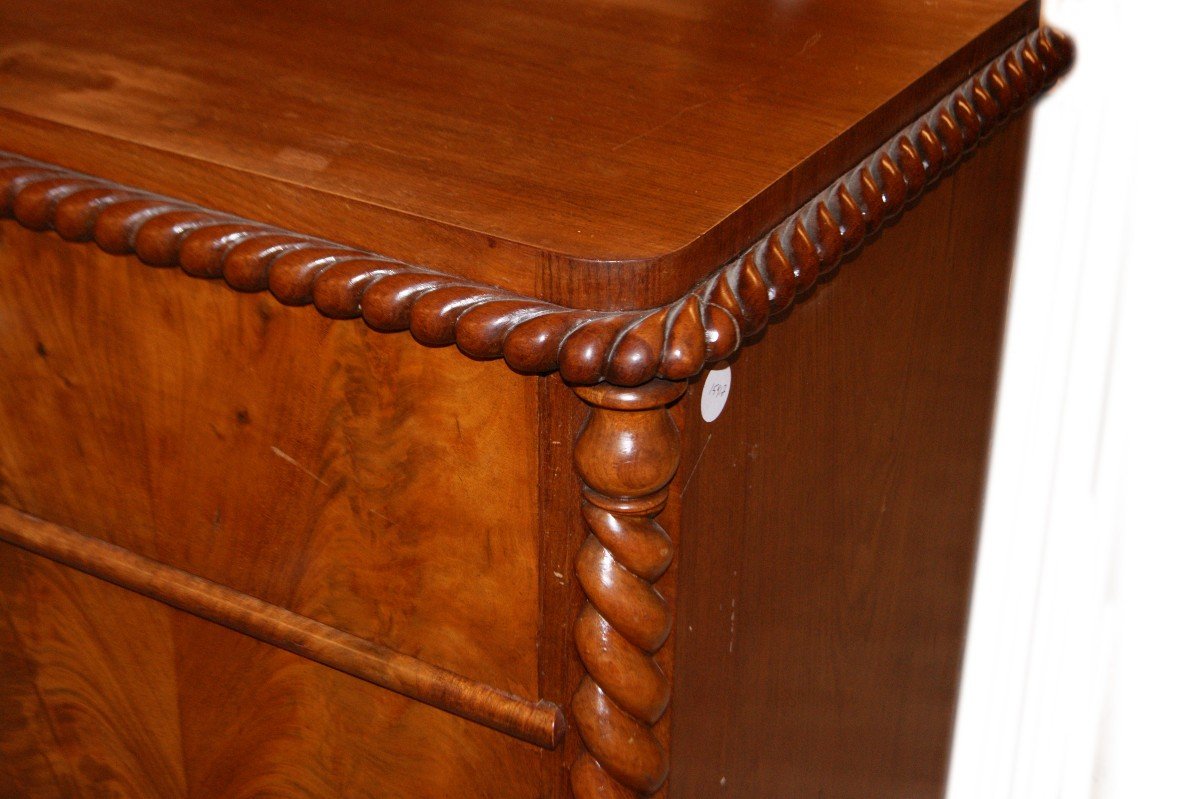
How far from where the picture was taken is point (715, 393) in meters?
0.62

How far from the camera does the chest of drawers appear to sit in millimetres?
590

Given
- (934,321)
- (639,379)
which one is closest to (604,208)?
(639,379)

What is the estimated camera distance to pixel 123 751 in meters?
0.87

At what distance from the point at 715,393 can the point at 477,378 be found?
10 centimetres

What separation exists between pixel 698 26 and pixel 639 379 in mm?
360

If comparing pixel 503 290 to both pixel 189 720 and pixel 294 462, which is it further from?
pixel 189 720

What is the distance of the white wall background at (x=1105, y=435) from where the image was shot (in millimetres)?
999

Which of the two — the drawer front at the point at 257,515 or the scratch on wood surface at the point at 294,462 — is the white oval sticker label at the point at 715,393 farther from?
the scratch on wood surface at the point at 294,462

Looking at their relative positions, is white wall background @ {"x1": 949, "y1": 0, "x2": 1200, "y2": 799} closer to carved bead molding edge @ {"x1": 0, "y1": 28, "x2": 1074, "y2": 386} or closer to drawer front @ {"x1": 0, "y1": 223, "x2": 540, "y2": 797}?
carved bead molding edge @ {"x1": 0, "y1": 28, "x2": 1074, "y2": 386}

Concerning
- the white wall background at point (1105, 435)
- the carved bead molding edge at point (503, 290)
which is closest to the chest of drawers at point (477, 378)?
the carved bead molding edge at point (503, 290)

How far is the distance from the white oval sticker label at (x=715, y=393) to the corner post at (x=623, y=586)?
1.1 inches

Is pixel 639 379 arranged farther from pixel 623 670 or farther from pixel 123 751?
pixel 123 751

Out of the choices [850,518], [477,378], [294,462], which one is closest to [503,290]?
[477,378]

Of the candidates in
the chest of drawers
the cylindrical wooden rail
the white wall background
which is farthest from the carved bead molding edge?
the white wall background
